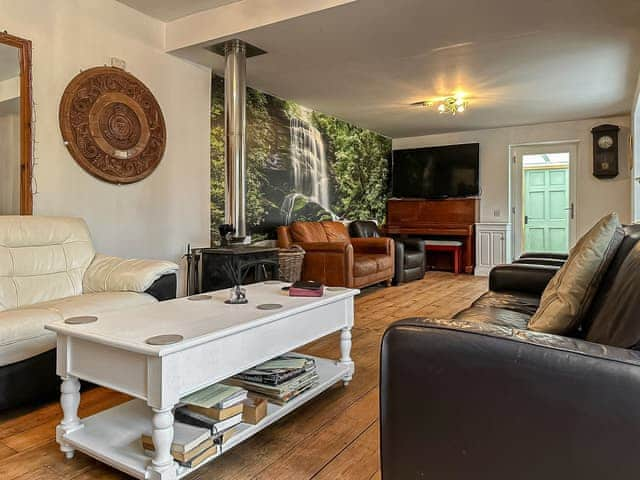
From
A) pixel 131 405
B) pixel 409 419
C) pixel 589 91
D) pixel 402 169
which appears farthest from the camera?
pixel 402 169

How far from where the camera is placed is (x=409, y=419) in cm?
109

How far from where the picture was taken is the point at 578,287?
4.35ft

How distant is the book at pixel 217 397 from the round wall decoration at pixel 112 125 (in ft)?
7.54

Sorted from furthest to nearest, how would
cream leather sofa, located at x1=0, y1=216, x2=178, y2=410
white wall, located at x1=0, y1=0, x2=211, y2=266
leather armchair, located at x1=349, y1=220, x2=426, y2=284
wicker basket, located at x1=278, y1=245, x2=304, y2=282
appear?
1. leather armchair, located at x1=349, y1=220, x2=426, y2=284
2. wicker basket, located at x1=278, y1=245, x2=304, y2=282
3. white wall, located at x1=0, y1=0, x2=211, y2=266
4. cream leather sofa, located at x1=0, y1=216, x2=178, y2=410

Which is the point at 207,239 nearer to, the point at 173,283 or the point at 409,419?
the point at 173,283

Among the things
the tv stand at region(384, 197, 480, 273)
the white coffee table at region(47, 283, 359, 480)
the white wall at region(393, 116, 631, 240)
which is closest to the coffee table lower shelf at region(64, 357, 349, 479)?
the white coffee table at region(47, 283, 359, 480)

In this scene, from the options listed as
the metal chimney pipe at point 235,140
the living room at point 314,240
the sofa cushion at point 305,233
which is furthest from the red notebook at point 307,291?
the sofa cushion at point 305,233

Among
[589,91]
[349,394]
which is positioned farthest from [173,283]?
[589,91]

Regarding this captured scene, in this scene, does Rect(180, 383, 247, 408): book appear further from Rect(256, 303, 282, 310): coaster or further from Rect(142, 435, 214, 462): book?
Rect(256, 303, 282, 310): coaster

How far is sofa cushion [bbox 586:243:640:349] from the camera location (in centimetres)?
99

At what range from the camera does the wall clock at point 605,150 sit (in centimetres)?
622

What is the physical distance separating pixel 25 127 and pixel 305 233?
2.83 m

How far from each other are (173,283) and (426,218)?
5523mm

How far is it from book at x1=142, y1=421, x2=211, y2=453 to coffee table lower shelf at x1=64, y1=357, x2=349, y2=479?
0.19 feet
